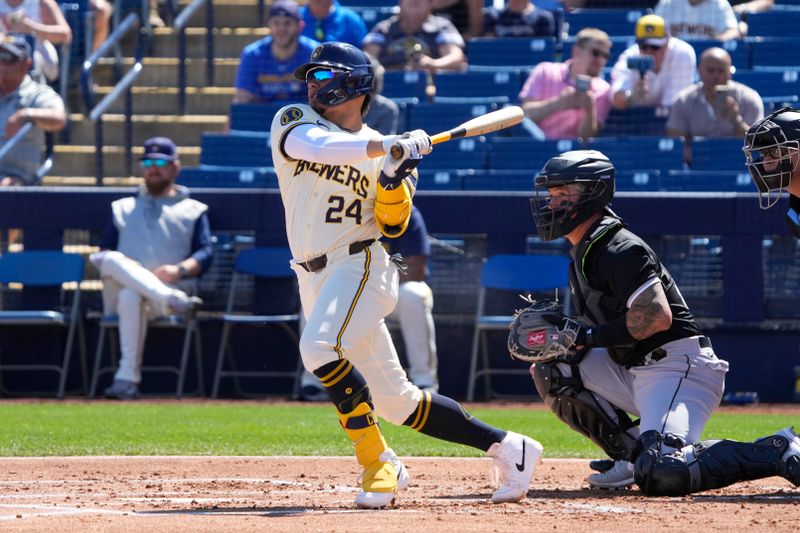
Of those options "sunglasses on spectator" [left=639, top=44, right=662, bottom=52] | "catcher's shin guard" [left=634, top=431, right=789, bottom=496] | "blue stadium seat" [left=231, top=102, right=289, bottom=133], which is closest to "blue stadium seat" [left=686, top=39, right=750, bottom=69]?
"sunglasses on spectator" [left=639, top=44, right=662, bottom=52]

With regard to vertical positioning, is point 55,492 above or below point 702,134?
below

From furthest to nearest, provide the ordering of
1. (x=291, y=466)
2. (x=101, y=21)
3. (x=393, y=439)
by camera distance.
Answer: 1. (x=101, y=21)
2. (x=393, y=439)
3. (x=291, y=466)

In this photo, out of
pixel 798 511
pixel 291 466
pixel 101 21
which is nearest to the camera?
pixel 798 511

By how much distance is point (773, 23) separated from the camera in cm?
1198

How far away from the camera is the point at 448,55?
12016 millimetres

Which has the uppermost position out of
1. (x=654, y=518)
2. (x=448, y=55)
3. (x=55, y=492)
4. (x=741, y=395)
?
(x=448, y=55)

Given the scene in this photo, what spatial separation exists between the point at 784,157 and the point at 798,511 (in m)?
1.34

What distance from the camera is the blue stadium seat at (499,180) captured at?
1046 centimetres

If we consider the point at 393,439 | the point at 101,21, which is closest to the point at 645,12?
the point at 101,21

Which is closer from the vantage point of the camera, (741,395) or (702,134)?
(741,395)

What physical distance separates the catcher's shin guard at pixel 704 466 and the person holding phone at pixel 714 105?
224 inches

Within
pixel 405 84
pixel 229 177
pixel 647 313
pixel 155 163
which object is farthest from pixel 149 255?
pixel 647 313

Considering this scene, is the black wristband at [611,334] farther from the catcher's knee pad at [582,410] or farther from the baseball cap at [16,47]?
the baseball cap at [16,47]

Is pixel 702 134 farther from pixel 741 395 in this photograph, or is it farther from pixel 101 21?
pixel 101 21
